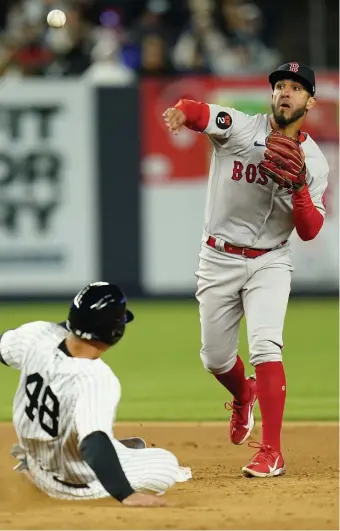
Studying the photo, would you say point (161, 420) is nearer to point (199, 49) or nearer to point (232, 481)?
point (232, 481)

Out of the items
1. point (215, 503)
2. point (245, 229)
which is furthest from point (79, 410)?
point (245, 229)

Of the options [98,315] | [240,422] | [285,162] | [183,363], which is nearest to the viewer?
[98,315]

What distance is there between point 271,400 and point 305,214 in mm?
945

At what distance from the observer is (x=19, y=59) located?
14062 millimetres

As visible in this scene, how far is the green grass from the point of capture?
8211 millimetres

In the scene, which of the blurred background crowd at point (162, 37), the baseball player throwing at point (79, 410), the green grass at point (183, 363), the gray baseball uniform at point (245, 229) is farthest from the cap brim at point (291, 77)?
the blurred background crowd at point (162, 37)

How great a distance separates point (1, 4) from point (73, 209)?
3.93 meters

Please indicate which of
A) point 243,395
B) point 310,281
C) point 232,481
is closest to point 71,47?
point 310,281

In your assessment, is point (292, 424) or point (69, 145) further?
point (69, 145)

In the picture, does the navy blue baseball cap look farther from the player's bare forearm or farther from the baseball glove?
the player's bare forearm

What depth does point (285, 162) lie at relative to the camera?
18.3 ft

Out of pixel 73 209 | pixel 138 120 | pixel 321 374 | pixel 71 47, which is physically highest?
pixel 71 47

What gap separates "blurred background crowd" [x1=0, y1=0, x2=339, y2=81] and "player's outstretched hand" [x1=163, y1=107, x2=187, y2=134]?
324 inches

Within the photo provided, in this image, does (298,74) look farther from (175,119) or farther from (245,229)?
(245,229)
